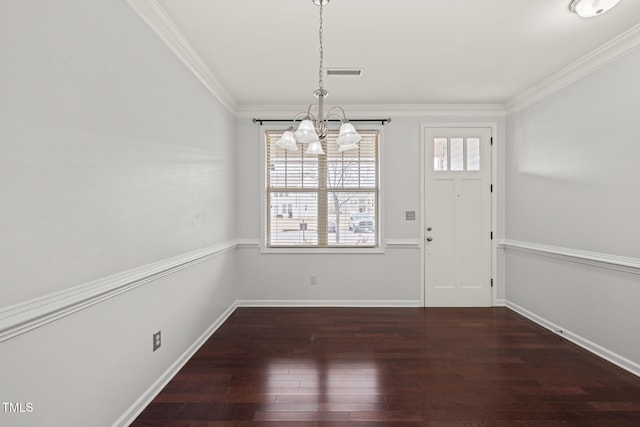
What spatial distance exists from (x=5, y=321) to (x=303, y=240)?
3.20m

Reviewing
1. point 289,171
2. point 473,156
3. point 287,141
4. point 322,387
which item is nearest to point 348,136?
point 287,141

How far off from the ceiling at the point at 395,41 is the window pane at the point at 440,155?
2.33 feet

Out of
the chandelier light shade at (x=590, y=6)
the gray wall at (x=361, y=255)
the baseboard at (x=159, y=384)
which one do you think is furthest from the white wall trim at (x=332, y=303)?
the chandelier light shade at (x=590, y=6)

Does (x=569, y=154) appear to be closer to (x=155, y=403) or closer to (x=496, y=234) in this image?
(x=496, y=234)

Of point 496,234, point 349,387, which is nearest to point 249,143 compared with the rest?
point 349,387

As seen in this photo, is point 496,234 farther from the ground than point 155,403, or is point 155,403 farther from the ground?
point 496,234

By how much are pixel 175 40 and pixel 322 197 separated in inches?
95.2

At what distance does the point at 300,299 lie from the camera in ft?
13.6

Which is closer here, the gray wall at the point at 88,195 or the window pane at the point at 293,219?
the gray wall at the point at 88,195

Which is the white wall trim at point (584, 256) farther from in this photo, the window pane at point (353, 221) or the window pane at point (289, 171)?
the window pane at point (289, 171)

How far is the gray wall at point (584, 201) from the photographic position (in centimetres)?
249

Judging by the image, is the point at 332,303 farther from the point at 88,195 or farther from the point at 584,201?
the point at 88,195

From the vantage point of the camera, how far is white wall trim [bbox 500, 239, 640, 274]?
96.8 inches

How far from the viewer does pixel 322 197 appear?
4.18 meters
